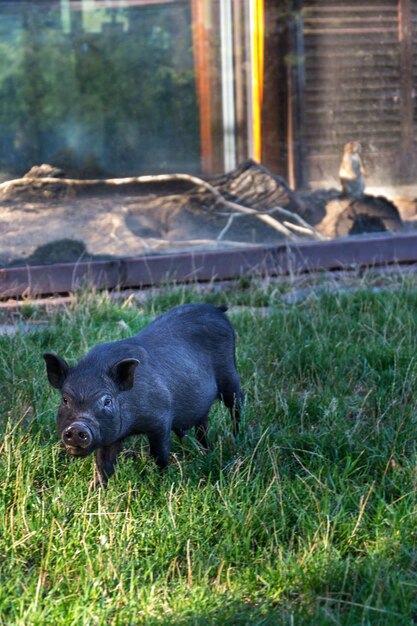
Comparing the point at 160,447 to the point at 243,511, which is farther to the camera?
the point at 160,447

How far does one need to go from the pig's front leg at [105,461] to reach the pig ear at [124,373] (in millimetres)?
278

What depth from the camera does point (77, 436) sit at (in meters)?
3.35

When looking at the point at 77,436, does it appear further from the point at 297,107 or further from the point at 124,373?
the point at 297,107

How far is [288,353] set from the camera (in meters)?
5.28

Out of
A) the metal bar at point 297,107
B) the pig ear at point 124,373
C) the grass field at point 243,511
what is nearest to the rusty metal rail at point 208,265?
the metal bar at point 297,107

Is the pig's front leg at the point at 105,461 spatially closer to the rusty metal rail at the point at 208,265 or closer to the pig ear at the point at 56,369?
the pig ear at the point at 56,369

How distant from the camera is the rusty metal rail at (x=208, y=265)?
712cm

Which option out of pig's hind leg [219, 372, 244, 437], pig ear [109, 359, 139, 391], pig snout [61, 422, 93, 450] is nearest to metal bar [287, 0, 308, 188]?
pig's hind leg [219, 372, 244, 437]

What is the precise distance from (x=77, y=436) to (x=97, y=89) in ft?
14.9

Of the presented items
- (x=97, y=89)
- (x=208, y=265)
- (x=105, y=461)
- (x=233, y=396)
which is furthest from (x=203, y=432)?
(x=97, y=89)

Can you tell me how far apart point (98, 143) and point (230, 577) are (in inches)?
190

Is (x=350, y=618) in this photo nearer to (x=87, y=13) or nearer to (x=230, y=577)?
(x=230, y=577)

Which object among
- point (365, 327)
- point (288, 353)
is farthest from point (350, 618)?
point (365, 327)

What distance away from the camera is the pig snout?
3.34 m
